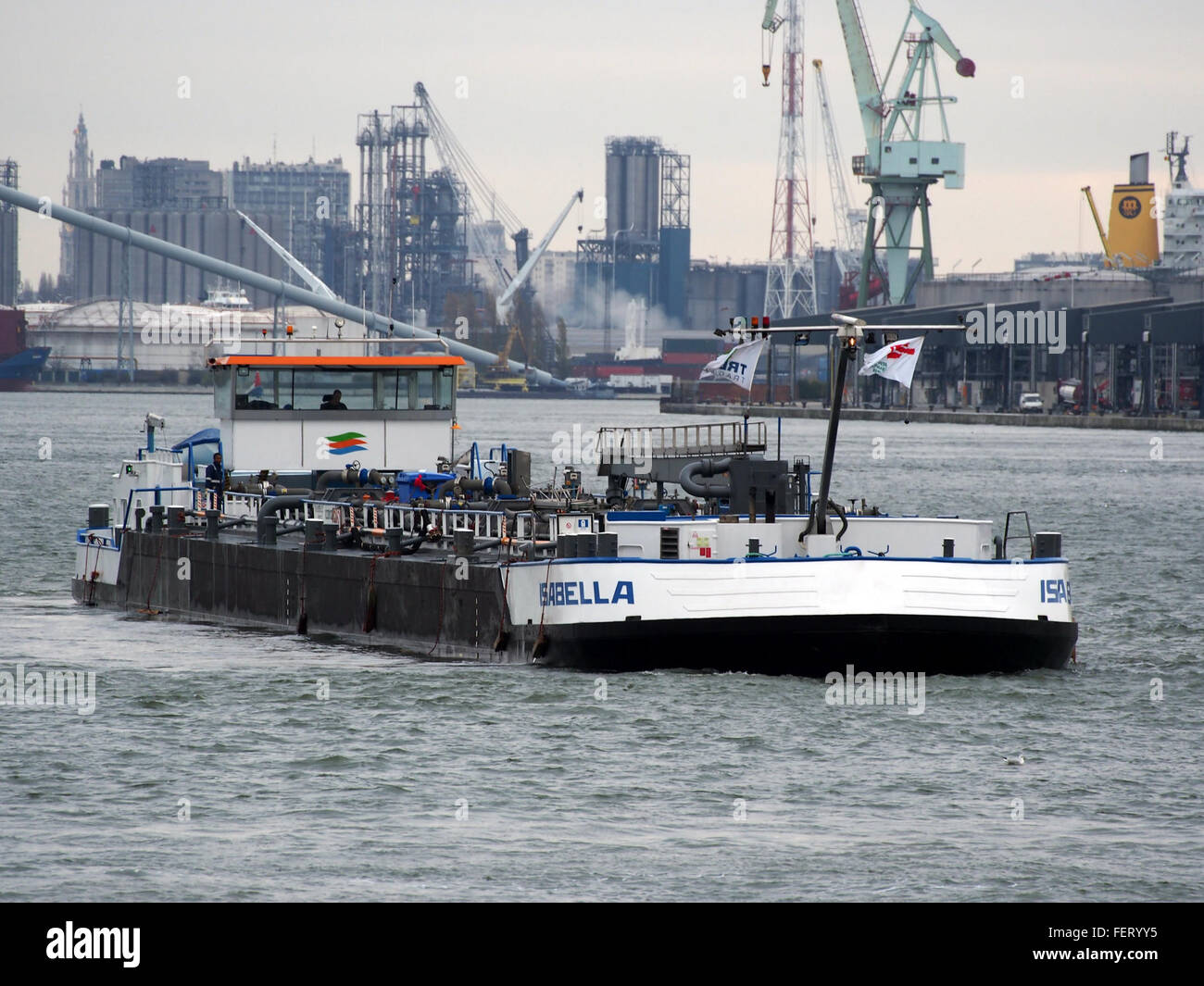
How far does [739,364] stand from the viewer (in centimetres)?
2825

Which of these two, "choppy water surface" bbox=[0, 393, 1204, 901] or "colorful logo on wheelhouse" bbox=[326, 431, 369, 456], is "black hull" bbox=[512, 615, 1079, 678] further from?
"colorful logo on wheelhouse" bbox=[326, 431, 369, 456]

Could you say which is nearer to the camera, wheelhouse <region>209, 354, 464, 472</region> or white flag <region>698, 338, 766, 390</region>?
white flag <region>698, 338, 766, 390</region>

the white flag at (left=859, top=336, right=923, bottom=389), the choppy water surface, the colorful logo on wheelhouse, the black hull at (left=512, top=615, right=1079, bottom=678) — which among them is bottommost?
the choppy water surface

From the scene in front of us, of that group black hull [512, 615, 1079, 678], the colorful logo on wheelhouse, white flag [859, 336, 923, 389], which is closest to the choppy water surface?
black hull [512, 615, 1079, 678]

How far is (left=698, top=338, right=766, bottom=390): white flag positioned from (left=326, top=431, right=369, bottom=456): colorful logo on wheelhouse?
39.2 feet

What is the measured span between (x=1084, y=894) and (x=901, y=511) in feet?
166

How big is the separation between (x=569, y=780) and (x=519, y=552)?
7881 mm

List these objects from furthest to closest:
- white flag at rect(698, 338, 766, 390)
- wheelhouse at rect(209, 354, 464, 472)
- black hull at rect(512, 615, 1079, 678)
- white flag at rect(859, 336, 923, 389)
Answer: wheelhouse at rect(209, 354, 464, 472), white flag at rect(698, 338, 766, 390), black hull at rect(512, 615, 1079, 678), white flag at rect(859, 336, 923, 389)

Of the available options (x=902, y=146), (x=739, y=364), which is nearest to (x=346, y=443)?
(x=739, y=364)

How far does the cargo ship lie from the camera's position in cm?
2708

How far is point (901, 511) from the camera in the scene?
6869 centimetres

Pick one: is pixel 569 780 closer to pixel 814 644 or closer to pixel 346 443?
pixel 814 644
